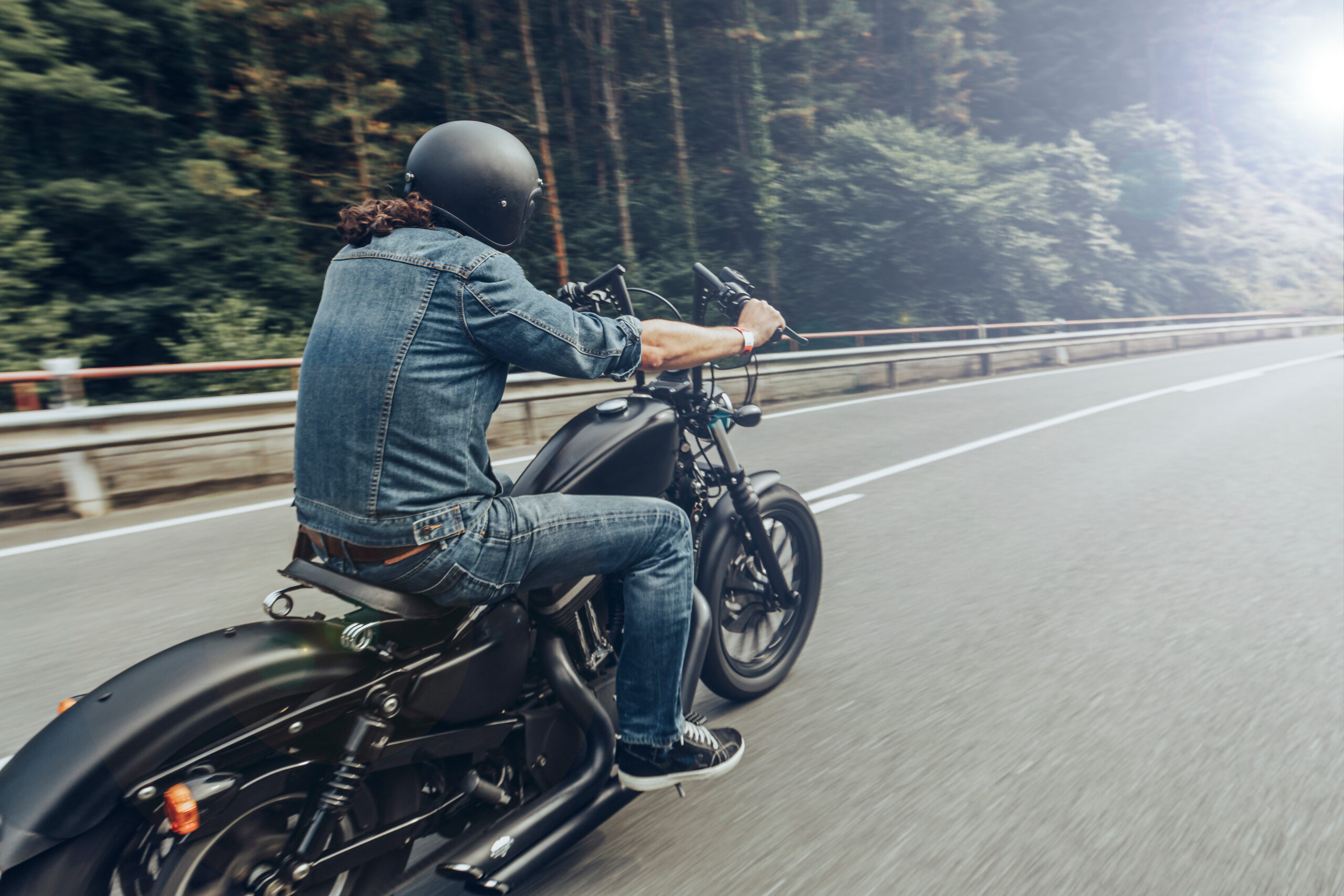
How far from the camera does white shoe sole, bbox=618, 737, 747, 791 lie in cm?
268

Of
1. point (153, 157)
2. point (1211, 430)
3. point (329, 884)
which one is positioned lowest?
point (1211, 430)

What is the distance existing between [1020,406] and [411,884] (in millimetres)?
11740

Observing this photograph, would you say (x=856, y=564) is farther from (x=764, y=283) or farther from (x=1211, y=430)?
(x=764, y=283)

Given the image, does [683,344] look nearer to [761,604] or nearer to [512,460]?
[761,604]

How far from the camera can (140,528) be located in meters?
6.67

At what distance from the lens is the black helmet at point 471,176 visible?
229 cm

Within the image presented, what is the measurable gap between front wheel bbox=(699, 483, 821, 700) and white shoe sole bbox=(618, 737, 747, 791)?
0.49 metres

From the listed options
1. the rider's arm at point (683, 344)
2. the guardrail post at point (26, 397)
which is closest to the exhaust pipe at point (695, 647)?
the rider's arm at point (683, 344)

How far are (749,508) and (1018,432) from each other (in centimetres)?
791

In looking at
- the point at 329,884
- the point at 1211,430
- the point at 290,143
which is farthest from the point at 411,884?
the point at 290,143

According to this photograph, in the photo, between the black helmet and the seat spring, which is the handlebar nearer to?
the black helmet

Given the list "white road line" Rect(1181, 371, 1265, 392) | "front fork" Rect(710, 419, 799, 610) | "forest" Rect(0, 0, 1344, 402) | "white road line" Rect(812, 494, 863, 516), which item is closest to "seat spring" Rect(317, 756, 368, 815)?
"front fork" Rect(710, 419, 799, 610)

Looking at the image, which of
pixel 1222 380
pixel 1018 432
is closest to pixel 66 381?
pixel 1018 432

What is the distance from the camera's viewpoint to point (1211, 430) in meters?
10.3
